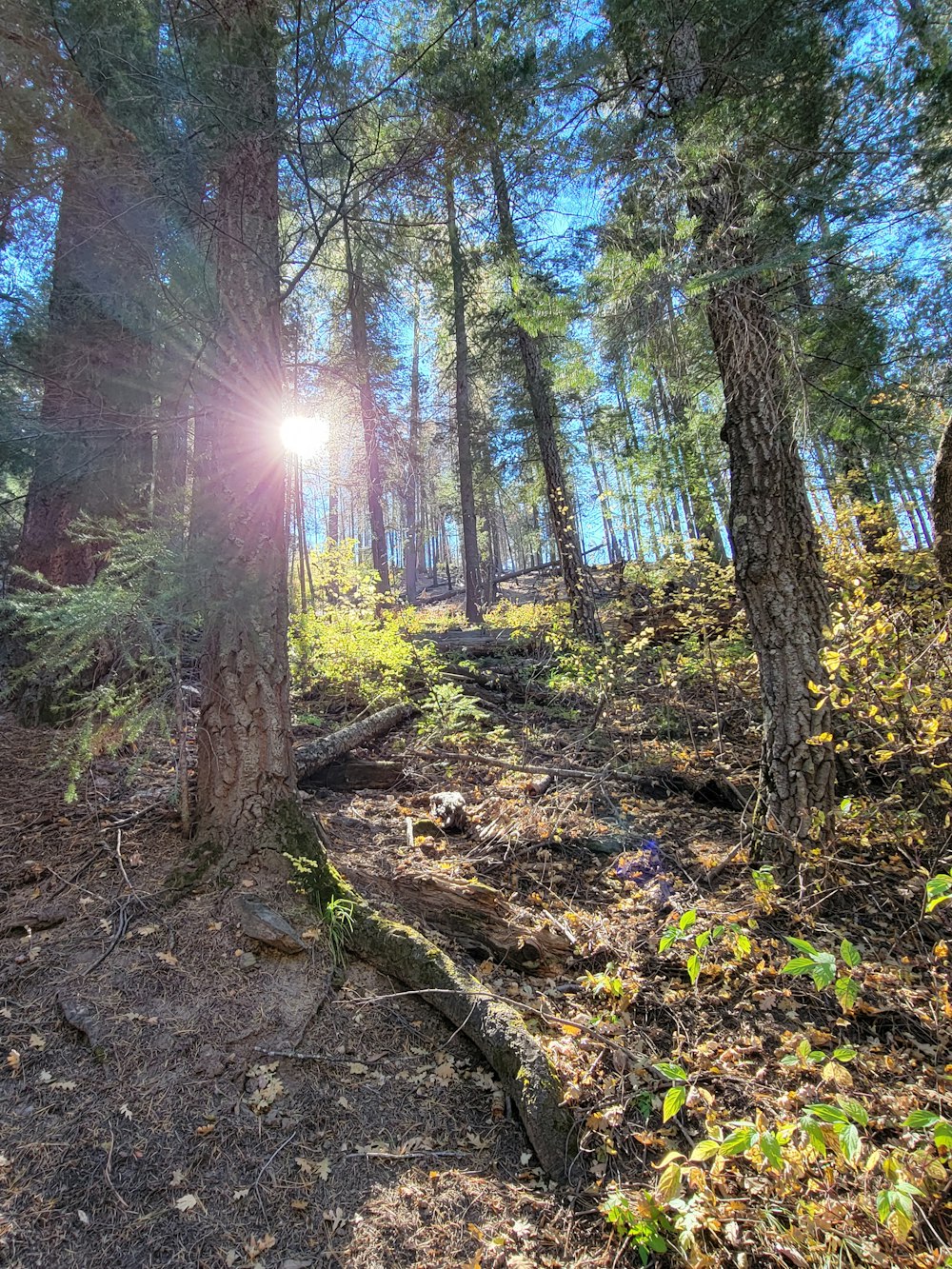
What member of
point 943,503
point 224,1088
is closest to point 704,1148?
point 224,1088

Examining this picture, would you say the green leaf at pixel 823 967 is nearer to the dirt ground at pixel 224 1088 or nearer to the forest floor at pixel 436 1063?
the forest floor at pixel 436 1063

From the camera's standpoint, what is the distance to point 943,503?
5.66 meters

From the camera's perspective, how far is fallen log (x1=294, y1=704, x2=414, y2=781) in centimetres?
453

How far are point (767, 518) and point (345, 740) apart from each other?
12.1ft

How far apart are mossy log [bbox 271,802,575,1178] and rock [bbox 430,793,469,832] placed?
953 millimetres

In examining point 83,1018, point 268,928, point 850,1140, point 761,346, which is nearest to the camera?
point 850,1140

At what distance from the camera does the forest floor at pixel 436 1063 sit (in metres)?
1.82

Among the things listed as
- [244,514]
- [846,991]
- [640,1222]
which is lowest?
[640,1222]

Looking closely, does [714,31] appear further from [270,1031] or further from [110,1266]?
[110,1266]

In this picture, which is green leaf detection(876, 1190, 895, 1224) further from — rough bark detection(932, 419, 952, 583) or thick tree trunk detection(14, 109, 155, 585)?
rough bark detection(932, 419, 952, 583)

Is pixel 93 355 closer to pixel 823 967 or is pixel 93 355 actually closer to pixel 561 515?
pixel 561 515

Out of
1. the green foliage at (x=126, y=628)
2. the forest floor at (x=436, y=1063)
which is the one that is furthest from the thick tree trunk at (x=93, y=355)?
the forest floor at (x=436, y=1063)

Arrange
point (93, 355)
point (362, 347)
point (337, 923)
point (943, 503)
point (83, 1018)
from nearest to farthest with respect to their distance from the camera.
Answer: point (83, 1018) < point (337, 923) < point (93, 355) < point (943, 503) < point (362, 347)

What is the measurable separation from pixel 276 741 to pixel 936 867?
3.68m
